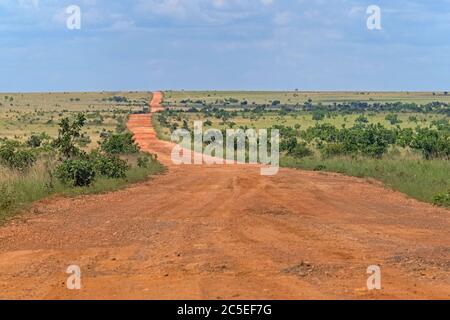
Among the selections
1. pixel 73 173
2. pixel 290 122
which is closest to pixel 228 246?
pixel 73 173

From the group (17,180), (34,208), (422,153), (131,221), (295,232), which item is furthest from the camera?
(422,153)

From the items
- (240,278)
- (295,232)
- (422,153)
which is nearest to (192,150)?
(422,153)

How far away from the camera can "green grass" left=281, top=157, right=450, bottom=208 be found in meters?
19.3

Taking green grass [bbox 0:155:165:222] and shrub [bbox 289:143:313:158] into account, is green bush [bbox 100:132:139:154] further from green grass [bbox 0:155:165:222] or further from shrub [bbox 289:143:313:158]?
green grass [bbox 0:155:165:222]

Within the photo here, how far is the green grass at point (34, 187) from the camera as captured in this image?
14906 millimetres

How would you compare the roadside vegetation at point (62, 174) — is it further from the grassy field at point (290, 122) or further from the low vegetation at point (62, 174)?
the grassy field at point (290, 122)

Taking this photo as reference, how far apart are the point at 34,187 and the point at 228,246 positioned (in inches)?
343

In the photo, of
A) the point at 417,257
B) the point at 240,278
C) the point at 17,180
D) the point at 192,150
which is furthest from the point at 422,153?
the point at 240,278

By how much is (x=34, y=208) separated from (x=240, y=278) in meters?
8.22

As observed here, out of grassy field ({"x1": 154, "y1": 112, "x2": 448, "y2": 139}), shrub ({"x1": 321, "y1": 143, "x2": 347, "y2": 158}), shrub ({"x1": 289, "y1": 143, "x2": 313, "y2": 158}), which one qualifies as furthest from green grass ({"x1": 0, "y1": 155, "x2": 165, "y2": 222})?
grassy field ({"x1": 154, "y1": 112, "x2": 448, "y2": 139})
